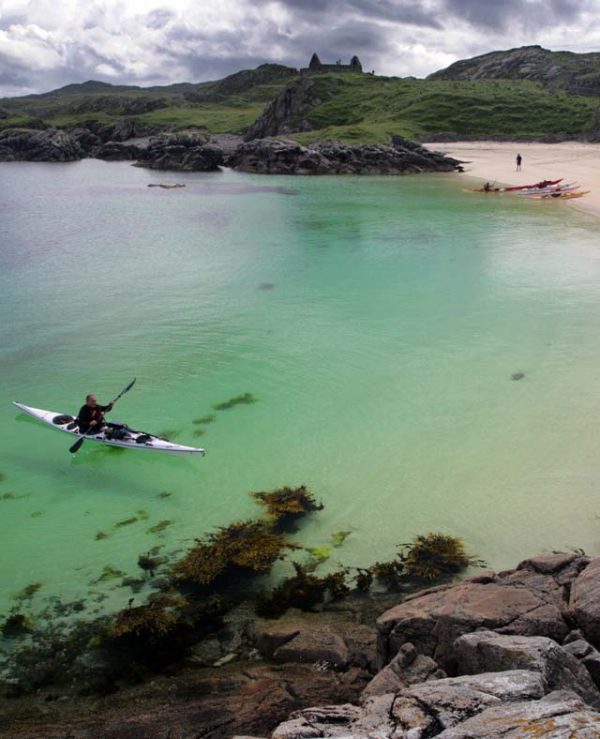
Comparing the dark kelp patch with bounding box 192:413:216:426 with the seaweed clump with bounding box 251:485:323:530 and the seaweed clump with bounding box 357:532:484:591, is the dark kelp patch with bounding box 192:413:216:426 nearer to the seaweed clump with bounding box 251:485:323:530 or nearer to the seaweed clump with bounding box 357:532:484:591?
the seaweed clump with bounding box 251:485:323:530

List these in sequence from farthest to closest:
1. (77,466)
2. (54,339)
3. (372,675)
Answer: (54,339), (77,466), (372,675)

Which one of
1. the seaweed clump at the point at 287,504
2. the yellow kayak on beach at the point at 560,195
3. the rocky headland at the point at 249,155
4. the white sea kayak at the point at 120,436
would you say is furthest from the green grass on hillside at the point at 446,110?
the seaweed clump at the point at 287,504

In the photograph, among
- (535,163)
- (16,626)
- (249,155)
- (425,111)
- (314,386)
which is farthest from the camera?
(425,111)

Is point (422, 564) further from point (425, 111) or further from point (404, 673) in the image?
point (425, 111)

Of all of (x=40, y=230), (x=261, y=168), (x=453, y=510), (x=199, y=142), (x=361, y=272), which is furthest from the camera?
(x=199, y=142)

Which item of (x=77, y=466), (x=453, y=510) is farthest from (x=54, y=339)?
(x=453, y=510)

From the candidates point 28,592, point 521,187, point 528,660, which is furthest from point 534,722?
point 521,187

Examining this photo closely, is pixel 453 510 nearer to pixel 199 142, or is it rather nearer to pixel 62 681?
pixel 62 681
